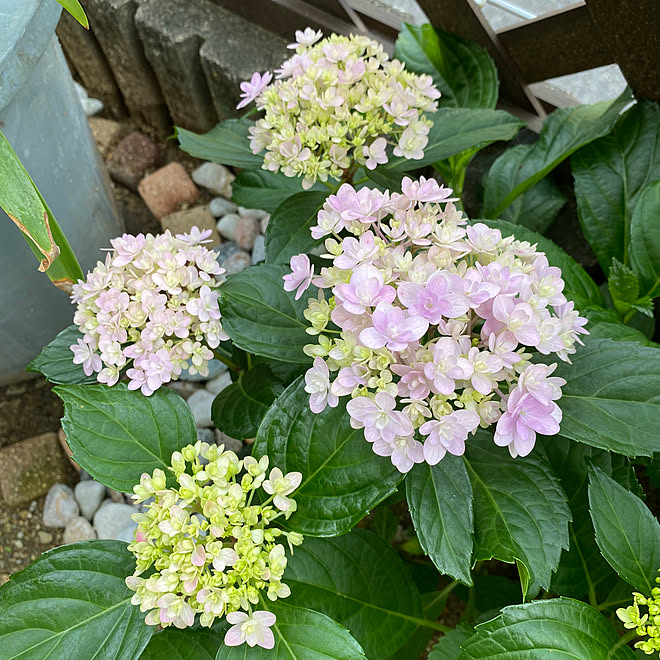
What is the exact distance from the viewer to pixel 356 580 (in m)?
0.88

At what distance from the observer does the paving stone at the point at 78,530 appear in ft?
4.37

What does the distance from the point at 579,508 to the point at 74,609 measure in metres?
0.64

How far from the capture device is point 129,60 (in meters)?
1.66

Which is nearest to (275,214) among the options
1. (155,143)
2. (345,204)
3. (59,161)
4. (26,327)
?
(345,204)

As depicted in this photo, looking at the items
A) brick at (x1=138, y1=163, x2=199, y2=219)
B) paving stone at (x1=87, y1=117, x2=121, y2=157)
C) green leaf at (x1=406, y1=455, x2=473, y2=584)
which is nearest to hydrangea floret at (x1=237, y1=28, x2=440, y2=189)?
green leaf at (x1=406, y1=455, x2=473, y2=584)

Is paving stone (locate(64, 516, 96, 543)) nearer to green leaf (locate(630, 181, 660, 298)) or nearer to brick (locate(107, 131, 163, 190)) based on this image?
brick (locate(107, 131, 163, 190))

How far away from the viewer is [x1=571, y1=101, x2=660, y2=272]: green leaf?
3.72 ft

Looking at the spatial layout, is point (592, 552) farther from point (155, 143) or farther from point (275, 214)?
point (155, 143)

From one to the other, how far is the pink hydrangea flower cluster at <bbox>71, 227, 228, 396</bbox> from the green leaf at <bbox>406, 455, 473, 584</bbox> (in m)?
0.31

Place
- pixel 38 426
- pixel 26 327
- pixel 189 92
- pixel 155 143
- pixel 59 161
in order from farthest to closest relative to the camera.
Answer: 1. pixel 155 143
2. pixel 189 92
3. pixel 38 426
4. pixel 26 327
5. pixel 59 161

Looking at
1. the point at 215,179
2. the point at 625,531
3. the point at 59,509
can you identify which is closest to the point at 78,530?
the point at 59,509

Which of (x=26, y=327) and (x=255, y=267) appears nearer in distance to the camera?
(x=255, y=267)

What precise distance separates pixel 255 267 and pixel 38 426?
867 mm

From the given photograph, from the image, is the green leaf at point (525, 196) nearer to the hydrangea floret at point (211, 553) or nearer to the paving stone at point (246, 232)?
the paving stone at point (246, 232)
